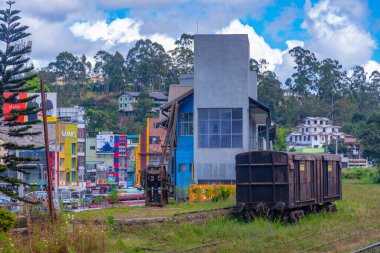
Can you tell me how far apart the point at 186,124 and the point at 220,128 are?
7.07ft

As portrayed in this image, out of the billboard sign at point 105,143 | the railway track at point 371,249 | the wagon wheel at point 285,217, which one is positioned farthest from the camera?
the billboard sign at point 105,143

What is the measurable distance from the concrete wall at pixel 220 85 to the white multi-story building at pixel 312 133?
228 feet

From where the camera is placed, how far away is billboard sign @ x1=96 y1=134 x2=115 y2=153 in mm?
82938

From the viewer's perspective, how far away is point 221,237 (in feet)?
61.4

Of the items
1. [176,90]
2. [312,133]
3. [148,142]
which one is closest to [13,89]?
[176,90]

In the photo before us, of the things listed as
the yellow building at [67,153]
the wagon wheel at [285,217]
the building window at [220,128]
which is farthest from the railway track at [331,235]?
the yellow building at [67,153]

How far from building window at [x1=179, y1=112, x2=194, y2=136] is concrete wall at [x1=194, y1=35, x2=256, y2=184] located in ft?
1.90

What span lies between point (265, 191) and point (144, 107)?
8312 cm

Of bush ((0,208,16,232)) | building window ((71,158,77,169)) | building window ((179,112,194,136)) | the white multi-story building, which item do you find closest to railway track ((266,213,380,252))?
bush ((0,208,16,232))

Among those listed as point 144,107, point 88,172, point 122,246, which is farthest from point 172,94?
point 144,107

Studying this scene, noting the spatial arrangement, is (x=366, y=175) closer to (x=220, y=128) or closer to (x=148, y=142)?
(x=148, y=142)

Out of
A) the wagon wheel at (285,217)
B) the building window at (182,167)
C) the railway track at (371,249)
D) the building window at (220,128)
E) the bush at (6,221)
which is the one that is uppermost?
the building window at (220,128)

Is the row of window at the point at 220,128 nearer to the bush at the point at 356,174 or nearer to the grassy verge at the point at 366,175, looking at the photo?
the grassy verge at the point at 366,175

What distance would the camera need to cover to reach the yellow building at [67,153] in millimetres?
68875
